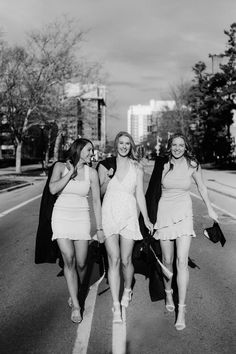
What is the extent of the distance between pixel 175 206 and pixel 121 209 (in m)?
0.56

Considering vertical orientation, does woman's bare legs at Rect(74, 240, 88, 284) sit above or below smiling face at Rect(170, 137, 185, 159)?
below

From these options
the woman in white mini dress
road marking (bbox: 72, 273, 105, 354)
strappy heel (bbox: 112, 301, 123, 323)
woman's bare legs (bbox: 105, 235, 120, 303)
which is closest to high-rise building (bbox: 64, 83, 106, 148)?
road marking (bbox: 72, 273, 105, 354)

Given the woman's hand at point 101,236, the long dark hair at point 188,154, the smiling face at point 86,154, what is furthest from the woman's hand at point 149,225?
the smiling face at point 86,154

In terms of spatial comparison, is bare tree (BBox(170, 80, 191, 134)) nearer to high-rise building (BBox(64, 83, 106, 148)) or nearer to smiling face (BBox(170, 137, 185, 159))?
high-rise building (BBox(64, 83, 106, 148))

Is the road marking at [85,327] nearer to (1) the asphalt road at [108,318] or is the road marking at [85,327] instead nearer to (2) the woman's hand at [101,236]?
(1) the asphalt road at [108,318]

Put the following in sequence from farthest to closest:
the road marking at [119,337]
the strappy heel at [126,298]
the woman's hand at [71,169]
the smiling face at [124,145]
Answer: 1. the strappy heel at [126,298]
2. the smiling face at [124,145]
3. the woman's hand at [71,169]
4. the road marking at [119,337]

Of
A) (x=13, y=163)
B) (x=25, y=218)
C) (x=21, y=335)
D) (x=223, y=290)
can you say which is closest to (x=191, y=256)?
(x=223, y=290)

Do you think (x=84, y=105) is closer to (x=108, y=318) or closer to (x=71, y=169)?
(x=71, y=169)

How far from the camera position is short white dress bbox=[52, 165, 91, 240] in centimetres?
424

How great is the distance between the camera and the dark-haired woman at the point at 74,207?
425cm

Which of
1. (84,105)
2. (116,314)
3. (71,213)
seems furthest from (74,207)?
(84,105)

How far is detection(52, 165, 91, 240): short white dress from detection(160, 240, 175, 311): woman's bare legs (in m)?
0.84

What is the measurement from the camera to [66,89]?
3716 cm

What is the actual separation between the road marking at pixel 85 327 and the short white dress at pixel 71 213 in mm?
828
